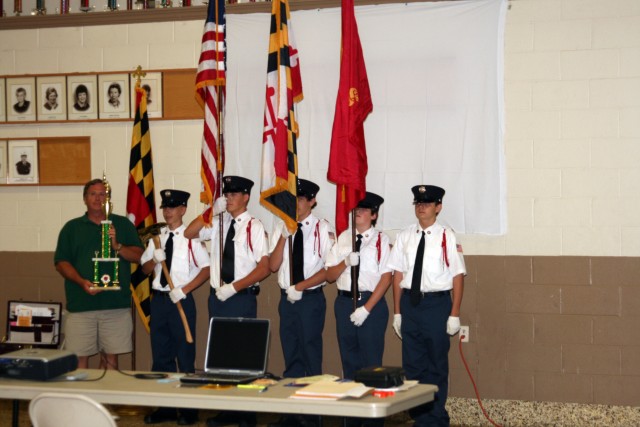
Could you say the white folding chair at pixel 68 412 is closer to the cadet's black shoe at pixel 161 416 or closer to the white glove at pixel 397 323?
the cadet's black shoe at pixel 161 416

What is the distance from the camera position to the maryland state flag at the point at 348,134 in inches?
229

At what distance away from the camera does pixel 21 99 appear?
732 centimetres

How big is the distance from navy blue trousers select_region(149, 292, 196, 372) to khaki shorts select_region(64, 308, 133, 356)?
20 cm

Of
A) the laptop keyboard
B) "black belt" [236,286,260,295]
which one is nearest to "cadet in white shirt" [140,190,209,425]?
"black belt" [236,286,260,295]

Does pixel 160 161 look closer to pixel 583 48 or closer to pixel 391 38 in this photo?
pixel 391 38

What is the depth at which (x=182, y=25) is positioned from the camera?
700cm

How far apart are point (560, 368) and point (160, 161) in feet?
10.7

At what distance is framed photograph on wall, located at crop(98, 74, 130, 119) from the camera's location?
7125 millimetres

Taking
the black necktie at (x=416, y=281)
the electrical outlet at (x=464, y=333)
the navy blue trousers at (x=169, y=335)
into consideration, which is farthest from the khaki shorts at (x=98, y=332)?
the electrical outlet at (x=464, y=333)

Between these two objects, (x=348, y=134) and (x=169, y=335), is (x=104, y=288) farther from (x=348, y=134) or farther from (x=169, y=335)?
(x=348, y=134)

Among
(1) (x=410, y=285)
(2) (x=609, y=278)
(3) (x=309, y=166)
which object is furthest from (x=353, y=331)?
(2) (x=609, y=278)

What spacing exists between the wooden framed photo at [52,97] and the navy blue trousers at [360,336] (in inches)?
111

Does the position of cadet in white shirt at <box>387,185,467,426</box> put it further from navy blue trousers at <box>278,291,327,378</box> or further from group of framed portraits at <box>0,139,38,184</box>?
group of framed portraits at <box>0,139,38,184</box>

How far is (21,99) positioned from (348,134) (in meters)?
2.97
